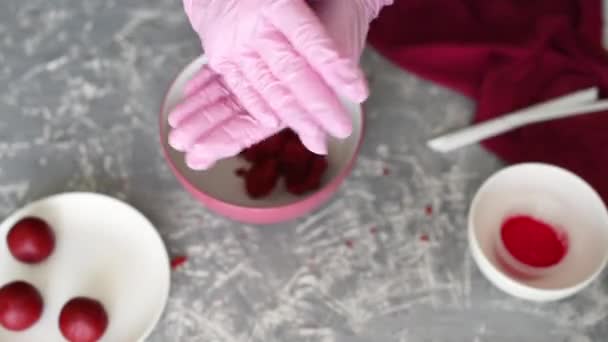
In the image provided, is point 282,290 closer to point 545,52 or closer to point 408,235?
point 408,235

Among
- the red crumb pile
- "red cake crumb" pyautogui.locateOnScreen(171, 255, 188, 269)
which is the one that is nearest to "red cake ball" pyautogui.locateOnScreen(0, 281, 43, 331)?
"red cake crumb" pyautogui.locateOnScreen(171, 255, 188, 269)

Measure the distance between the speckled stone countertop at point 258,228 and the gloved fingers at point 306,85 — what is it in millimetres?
202

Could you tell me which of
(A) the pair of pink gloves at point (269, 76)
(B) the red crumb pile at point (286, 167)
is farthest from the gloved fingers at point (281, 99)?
(B) the red crumb pile at point (286, 167)

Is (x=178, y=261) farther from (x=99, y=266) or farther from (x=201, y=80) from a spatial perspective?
(x=201, y=80)

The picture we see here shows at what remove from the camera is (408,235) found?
79 centimetres

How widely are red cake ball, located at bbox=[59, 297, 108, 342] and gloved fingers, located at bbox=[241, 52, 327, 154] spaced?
26 cm

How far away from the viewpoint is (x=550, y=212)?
79 centimetres

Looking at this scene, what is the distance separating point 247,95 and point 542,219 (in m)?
0.35

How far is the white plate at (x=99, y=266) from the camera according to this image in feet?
2.37

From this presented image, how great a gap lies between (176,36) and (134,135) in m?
0.15

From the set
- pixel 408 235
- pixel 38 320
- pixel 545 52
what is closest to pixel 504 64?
pixel 545 52

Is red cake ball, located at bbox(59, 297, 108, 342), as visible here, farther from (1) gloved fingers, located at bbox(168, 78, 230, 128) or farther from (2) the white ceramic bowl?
(2) the white ceramic bowl

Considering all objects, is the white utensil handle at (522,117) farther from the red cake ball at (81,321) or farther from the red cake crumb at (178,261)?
the red cake ball at (81,321)

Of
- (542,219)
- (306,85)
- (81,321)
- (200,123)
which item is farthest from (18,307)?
(542,219)
